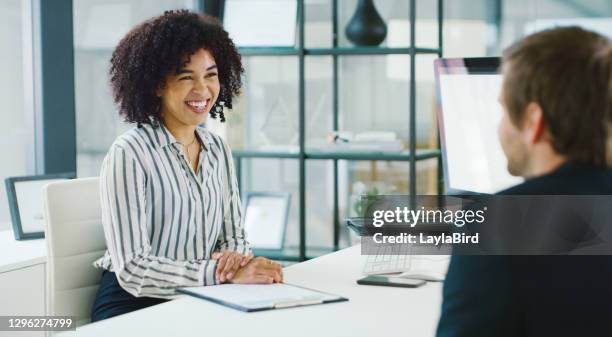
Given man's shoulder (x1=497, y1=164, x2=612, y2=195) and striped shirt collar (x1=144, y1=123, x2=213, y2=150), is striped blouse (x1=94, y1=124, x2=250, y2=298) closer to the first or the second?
striped shirt collar (x1=144, y1=123, x2=213, y2=150)

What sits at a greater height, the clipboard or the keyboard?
the keyboard

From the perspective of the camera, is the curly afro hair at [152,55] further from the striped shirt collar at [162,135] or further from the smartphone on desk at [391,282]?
the smartphone on desk at [391,282]

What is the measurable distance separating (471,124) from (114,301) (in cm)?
104

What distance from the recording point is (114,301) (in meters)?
2.12

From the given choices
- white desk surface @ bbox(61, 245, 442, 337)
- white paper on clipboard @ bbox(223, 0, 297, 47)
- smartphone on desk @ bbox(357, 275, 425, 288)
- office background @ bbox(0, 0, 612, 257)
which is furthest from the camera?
office background @ bbox(0, 0, 612, 257)

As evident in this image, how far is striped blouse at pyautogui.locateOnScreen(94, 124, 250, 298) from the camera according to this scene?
6.82 feet

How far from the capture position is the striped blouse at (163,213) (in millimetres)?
2080

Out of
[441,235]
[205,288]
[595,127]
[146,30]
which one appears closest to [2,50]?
[146,30]

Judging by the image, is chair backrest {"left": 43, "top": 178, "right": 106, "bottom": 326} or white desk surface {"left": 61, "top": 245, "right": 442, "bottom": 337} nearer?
white desk surface {"left": 61, "top": 245, "right": 442, "bottom": 337}

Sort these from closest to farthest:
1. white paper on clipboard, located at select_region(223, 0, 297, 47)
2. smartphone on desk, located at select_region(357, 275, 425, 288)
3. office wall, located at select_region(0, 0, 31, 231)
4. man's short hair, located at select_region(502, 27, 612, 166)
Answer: man's short hair, located at select_region(502, 27, 612, 166)
smartphone on desk, located at select_region(357, 275, 425, 288)
office wall, located at select_region(0, 0, 31, 231)
white paper on clipboard, located at select_region(223, 0, 297, 47)

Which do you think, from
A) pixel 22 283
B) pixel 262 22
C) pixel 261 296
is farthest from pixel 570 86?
pixel 262 22

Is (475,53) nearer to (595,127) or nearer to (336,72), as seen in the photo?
(336,72)

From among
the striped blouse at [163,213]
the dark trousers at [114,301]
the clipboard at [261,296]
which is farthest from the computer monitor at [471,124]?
the dark trousers at [114,301]

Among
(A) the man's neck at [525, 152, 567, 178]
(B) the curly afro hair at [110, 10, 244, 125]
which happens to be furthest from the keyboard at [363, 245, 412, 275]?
(A) the man's neck at [525, 152, 567, 178]
